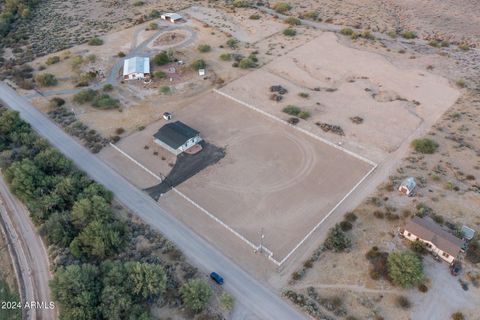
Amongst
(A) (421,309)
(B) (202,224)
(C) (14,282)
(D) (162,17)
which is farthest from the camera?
(D) (162,17)

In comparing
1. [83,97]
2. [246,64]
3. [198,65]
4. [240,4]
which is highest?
[240,4]

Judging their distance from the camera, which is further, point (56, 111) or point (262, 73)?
point (262, 73)

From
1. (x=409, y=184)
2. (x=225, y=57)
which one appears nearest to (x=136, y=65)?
(x=225, y=57)

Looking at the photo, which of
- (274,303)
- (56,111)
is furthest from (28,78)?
(274,303)

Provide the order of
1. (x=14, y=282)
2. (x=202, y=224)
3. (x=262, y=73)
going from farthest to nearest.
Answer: (x=262, y=73) → (x=202, y=224) → (x=14, y=282)

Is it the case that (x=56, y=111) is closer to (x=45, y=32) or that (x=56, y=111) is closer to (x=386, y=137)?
(x=45, y=32)

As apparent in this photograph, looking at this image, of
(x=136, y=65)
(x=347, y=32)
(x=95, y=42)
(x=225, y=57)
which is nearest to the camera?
(x=136, y=65)

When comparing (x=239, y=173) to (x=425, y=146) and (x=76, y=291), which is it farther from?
(x=425, y=146)
